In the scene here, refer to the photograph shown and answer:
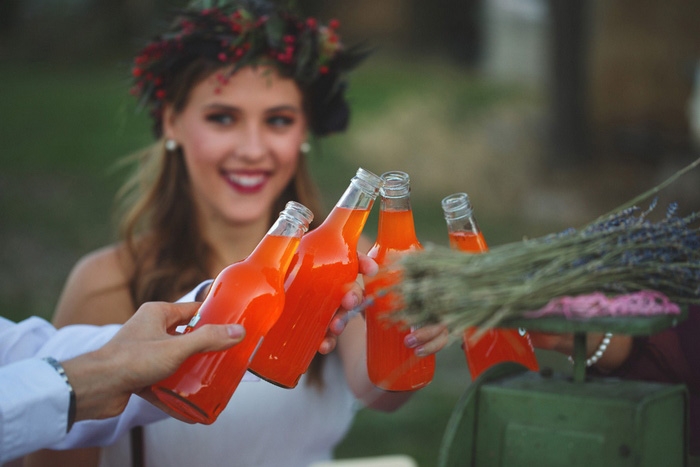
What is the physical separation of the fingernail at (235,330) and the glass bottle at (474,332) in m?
0.47

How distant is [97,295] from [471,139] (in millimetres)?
7292

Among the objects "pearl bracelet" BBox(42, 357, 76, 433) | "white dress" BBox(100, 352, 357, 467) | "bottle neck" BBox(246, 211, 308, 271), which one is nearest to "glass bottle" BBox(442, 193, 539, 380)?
"bottle neck" BBox(246, 211, 308, 271)

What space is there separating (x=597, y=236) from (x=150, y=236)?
2.17 meters

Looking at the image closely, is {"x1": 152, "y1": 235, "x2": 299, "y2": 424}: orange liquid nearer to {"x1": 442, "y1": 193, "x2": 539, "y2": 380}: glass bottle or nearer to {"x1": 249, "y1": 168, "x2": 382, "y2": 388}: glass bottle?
{"x1": 249, "y1": 168, "x2": 382, "y2": 388}: glass bottle

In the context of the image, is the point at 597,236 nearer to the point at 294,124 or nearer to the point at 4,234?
the point at 294,124

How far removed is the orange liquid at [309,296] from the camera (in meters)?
1.58

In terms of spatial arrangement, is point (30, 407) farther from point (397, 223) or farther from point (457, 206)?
point (457, 206)

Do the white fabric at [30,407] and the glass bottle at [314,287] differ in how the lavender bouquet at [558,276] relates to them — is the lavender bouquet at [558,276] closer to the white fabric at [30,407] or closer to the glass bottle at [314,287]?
the glass bottle at [314,287]

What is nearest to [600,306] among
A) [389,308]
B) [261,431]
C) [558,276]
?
[558,276]

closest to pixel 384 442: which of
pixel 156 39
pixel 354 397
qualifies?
pixel 354 397

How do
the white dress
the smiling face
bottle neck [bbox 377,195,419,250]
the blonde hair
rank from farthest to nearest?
the blonde hair < the smiling face < the white dress < bottle neck [bbox 377,195,419,250]

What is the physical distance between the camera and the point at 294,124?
2.88 metres

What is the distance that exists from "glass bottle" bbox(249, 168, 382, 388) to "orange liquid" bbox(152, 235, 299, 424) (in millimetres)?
54

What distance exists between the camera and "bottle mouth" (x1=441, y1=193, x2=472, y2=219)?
1.57 metres
